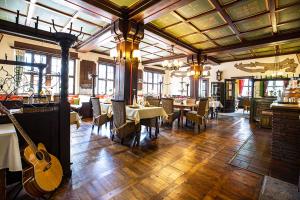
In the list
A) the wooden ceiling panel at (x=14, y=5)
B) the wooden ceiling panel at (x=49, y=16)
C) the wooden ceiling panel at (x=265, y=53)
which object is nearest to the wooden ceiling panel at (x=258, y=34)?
the wooden ceiling panel at (x=265, y=53)

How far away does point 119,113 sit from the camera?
327 centimetres

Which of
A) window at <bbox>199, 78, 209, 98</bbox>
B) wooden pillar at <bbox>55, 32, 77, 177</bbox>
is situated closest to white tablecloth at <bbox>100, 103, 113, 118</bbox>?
wooden pillar at <bbox>55, 32, 77, 177</bbox>

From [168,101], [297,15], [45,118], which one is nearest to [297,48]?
[297,15]

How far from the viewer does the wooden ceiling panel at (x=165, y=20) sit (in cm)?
436

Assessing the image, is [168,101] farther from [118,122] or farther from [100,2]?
[100,2]

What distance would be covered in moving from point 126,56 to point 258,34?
15.3 ft

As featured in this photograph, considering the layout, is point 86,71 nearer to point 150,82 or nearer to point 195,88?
point 150,82

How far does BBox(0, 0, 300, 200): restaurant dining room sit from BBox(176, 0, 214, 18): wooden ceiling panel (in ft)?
0.08

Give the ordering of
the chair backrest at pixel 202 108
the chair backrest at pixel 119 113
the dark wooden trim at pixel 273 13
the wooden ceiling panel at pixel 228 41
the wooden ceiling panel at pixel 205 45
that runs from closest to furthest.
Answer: the chair backrest at pixel 119 113, the dark wooden trim at pixel 273 13, the chair backrest at pixel 202 108, the wooden ceiling panel at pixel 228 41, the wooden ceiling panel at pixel 205 45

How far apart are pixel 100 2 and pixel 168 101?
3.01 m

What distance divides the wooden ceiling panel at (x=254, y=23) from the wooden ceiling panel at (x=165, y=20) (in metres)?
1.93

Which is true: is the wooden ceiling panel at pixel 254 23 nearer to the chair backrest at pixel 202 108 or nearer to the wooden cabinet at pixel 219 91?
the chair backrest at pixel 202 108

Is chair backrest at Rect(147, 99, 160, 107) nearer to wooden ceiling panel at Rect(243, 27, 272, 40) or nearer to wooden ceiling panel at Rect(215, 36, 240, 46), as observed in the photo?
wooden ceiling panel at Rect(215, 36, 240, 46)

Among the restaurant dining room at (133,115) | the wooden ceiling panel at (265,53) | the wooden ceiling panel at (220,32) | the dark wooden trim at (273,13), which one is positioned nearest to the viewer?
the restaurant dining room at (133,115)
